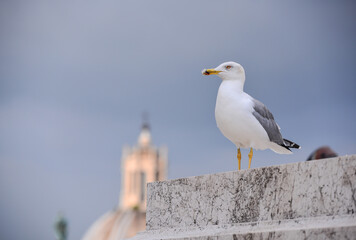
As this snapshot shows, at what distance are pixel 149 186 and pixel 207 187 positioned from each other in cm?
74

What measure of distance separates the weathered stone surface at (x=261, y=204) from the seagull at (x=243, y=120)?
567 mm

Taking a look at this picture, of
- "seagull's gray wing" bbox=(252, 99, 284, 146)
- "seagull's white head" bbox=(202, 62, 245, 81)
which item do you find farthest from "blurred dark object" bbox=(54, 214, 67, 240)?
"seagull's gray wing" bbox=(252, 99, 284, 146)

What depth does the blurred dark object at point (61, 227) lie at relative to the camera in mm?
39344

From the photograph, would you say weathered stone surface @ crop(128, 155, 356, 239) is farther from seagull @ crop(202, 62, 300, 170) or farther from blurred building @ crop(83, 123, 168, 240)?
blurred building @ crop(83, 123, 168, 240)

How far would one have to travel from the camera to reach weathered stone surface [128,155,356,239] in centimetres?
453

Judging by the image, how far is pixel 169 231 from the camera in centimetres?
548

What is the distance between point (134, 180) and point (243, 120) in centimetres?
7678

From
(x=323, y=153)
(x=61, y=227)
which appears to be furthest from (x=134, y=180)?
(x=323, y=153)

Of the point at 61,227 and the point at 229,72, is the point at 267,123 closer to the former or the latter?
the point at 229,72

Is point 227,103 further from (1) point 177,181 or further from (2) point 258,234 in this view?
(2) point 258,234

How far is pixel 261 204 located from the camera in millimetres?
4953

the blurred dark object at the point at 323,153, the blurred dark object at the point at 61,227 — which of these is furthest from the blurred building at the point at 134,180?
the blurred dark object at the point at 323,153

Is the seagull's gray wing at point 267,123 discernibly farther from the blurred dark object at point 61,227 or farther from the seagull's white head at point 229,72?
Answer: the blurred dark object at point 61,227

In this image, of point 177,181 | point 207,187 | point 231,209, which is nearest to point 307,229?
point 231,209
